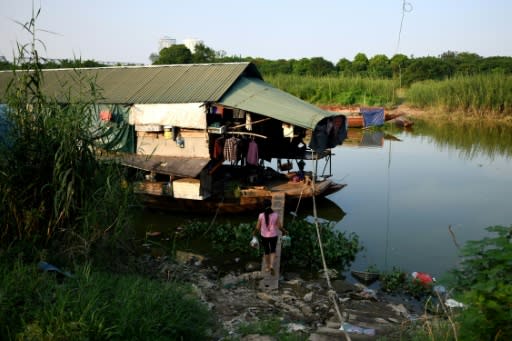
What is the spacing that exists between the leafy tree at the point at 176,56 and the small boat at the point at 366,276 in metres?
29.0

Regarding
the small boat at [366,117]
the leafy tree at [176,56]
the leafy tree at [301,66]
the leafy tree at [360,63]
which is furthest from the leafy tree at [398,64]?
the leafy tree at [176,56]

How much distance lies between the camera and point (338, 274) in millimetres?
7004

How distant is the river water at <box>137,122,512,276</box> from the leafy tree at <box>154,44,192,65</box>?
61.7ft

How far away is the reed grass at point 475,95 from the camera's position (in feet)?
73.9

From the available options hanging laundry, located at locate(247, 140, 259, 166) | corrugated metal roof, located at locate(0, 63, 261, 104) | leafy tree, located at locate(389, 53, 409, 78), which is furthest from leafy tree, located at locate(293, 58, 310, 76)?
hanging laundry, located at locate(247, 140, 259, 166)

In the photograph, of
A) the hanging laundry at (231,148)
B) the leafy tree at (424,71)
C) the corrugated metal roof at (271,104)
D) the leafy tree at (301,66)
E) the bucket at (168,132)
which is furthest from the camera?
the leafy tree at (301,66)

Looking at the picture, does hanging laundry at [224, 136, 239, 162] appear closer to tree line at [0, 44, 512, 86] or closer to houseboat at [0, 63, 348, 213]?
houseboat at [0, 63, 348, 213]

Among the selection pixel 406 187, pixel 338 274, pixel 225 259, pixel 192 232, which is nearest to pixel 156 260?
pixel 225 259

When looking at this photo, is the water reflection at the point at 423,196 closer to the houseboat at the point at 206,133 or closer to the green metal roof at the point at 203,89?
the houseboat at the point at 206,133

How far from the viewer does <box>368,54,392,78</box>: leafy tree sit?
114 feet

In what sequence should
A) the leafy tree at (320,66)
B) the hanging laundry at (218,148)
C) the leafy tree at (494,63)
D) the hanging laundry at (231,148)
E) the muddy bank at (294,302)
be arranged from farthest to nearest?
the leafy tree at (320,66) < the leafy tree at (494,63) < the hanging laundry at (218,148) < the hanging laundry at (231,148) < the muddy bank at (294,302)

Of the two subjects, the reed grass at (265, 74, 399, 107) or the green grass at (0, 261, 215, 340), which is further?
the reed grass at (265, 74, 399, 107)

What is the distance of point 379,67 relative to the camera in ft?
127

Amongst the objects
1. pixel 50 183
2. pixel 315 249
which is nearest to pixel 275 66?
pixel 315 249
